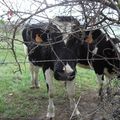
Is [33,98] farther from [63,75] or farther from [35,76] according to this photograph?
[63,75]

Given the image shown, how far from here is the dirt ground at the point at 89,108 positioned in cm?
416

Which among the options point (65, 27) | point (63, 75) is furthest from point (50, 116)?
point (65, 27)

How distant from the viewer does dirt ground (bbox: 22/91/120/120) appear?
4.16 m

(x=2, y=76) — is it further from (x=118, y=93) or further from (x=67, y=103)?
(x=118, y=93)

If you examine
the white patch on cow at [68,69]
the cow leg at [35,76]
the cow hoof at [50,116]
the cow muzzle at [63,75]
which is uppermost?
the white patch on cow at [68,69]

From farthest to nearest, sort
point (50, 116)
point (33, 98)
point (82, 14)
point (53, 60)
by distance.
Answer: point (33, 98) < point (50, 116) < point (53, 60) < point (82, 14)

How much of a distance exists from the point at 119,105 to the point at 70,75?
6.90ft

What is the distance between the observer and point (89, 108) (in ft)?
24.4

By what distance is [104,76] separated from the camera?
7.84m

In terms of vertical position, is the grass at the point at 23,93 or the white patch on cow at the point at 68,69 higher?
the white patch on cow at the point at 68,69

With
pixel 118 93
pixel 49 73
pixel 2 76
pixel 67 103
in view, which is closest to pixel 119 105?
pixel 118 93

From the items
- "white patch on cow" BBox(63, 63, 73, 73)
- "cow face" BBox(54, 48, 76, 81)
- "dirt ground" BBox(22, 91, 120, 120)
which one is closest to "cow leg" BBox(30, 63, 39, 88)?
"dirt ground" BBox(22, 91, 120, 120)

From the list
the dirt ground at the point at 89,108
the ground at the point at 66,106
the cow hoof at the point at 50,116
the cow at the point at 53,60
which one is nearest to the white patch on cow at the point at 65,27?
the cow at the point at 53,60

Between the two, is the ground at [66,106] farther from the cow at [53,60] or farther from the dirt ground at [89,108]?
the cow at [53,60]
